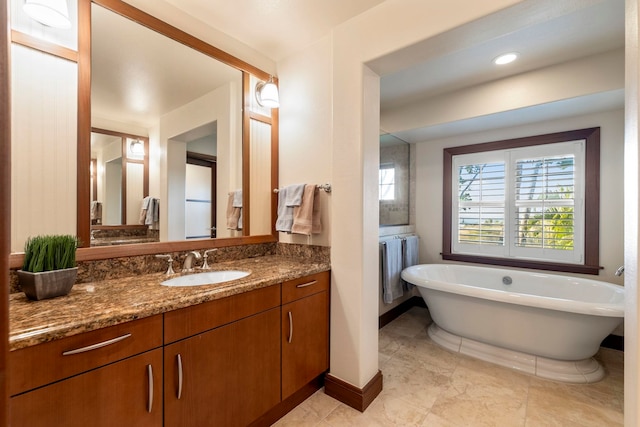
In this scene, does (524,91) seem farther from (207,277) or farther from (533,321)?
(207,277)

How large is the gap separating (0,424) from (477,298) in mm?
2641

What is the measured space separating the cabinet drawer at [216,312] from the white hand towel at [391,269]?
157 cm

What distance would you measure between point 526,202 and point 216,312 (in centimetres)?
325

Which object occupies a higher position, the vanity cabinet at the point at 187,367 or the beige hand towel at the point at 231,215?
the beige hand towel at the point at 231,215

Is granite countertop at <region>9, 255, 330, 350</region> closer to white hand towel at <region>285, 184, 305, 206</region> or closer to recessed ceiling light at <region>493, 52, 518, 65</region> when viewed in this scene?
white hand towel at <region>285, 184, 305, 206</region>

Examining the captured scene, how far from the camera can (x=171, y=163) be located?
5.81ft

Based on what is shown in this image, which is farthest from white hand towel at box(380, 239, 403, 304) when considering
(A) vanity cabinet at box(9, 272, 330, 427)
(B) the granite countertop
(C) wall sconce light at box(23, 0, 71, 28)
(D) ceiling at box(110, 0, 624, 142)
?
(C) wall sconce light at box(23, 0, 71, 28)

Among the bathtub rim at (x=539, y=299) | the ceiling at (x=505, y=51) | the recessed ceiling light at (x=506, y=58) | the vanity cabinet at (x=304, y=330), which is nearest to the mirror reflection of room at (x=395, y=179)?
the ceiling at (x=505, y=51)

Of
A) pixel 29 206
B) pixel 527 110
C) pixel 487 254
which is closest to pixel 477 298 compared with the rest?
pixel 487 254

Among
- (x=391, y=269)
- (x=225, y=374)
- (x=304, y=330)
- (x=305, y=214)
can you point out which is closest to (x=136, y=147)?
(x=305, y=214)

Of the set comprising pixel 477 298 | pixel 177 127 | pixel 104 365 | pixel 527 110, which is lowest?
pixel 477 298

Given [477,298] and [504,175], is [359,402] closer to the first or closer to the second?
[477,298]

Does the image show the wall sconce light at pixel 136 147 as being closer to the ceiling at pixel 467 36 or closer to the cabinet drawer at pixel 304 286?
the ceiling at pixel 467 36

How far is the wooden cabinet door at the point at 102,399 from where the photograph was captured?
800mm
